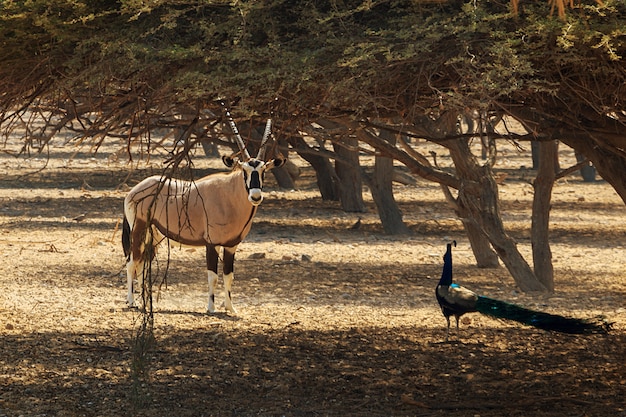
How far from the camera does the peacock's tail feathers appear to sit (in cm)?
836

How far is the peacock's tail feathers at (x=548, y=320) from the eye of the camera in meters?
8.36

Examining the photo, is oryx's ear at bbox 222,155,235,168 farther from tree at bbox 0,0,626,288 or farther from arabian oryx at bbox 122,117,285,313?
tree at bbox 0,0,626,288

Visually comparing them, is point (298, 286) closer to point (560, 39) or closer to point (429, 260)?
point (429, 260)

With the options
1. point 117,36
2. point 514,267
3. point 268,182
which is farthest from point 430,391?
point 268,182

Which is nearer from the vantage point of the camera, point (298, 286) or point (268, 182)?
point (298, 286)

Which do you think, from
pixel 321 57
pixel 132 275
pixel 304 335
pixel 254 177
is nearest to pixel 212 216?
pixel 254 177

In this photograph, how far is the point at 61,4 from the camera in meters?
7.20

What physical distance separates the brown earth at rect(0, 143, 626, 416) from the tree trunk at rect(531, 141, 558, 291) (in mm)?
433

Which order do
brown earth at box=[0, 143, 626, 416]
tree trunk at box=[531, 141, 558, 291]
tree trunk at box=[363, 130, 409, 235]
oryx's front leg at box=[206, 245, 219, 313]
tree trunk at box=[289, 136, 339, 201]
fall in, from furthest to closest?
tree trunk at box=[289, 136, 339, 201], tree trunk at box=[363, 130, 409, 235], tree trunk at box=[531, 141, 558, 291], oryx's front leg at box=[206, 245, 219, 313], brown earth at box=[0, 143, 626, 416]

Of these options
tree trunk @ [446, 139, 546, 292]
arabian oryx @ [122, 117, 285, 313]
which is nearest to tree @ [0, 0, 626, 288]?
arabian oryx @ [122, 117, 285, 313]

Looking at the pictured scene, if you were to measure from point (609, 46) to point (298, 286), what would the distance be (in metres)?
7.83

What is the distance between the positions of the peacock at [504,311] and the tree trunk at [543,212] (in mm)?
4502

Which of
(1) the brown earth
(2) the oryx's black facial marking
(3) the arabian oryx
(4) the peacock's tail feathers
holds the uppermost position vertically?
(2) the oryx's black facial marking

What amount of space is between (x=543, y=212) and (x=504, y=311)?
204 inches
